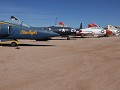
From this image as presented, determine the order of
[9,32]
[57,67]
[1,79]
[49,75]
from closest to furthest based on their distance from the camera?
1. [1,79]
2. [49,75]
3. [57,67]
4. [9,32]

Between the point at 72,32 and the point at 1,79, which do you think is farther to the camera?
the point at 72,32

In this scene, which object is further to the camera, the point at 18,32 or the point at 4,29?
the point at 18,32

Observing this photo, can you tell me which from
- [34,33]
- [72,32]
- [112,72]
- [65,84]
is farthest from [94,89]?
[72,32]

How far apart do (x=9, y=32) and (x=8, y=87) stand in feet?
38.2

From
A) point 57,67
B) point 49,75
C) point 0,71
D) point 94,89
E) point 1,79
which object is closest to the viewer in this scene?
point 94,89

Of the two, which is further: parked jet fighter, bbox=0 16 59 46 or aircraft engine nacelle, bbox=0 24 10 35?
parked jet fighter, bbox=0 16 59 46

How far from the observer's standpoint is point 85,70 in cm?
738

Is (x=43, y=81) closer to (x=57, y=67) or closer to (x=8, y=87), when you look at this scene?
(x=8, y=87)

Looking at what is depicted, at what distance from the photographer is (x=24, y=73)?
6.91 metres

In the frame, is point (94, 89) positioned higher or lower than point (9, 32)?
lower

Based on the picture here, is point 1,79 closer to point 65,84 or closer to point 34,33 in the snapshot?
point 65,84

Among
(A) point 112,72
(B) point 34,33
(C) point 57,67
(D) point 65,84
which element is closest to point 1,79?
(D) point 65,84

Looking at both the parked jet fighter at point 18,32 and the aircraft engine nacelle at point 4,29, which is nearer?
the aircraft engine nacelle at point 4,29

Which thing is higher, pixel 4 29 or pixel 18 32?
pixel 4 29
